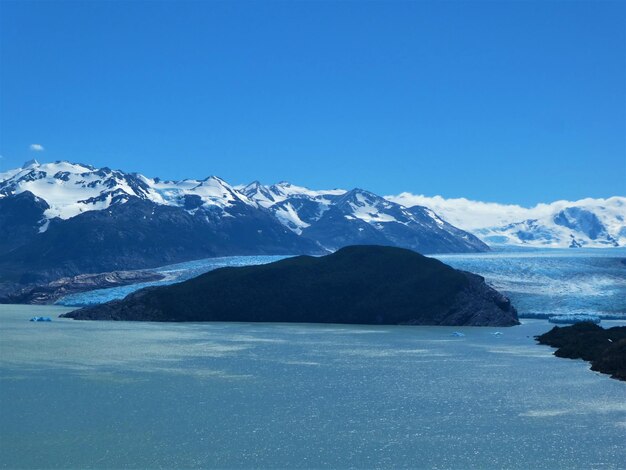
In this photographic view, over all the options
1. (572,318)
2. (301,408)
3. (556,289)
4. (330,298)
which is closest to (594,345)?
(301,408)

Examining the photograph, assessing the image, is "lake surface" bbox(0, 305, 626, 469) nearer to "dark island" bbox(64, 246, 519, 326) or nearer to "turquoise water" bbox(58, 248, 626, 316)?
"dark island" bbox(64, 246, 519, 326)

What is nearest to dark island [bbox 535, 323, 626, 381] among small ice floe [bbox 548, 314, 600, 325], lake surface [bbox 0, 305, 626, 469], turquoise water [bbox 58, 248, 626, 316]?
lake surface [bbox 0, 305, 626, 469]

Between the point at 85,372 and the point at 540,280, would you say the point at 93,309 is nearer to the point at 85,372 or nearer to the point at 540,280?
the point at 85,372

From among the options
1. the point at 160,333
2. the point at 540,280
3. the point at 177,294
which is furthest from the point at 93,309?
the point at 540,280

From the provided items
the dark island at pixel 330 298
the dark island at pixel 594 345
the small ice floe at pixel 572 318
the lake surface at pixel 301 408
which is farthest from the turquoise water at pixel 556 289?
the lake surface at pixel 301 408

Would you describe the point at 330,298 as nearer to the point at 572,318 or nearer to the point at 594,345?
the point at 572,318
